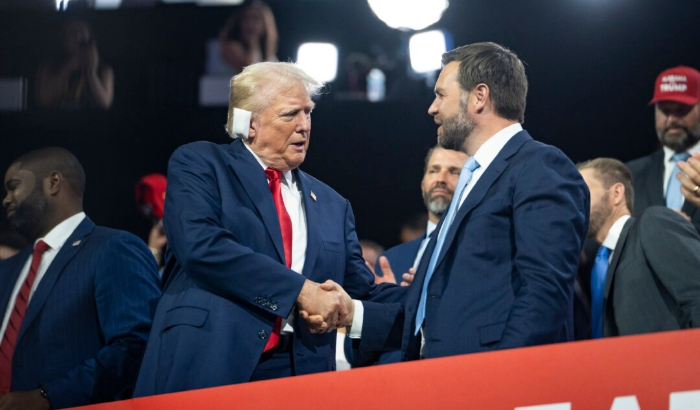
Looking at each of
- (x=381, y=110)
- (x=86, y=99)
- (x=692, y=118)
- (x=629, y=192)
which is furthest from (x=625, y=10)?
(x=86, y=99)

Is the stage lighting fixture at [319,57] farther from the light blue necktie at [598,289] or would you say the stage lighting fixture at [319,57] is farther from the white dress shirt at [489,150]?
the white dress shirt at [489,150]

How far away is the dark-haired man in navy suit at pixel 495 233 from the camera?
2383 mm

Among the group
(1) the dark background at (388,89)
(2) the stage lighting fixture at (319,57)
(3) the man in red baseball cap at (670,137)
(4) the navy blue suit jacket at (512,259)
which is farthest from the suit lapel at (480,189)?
(2) the stage lighting fixture at (319,57)

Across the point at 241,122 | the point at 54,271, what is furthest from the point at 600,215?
the point at 54,271

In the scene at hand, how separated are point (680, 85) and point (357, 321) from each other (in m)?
2.60

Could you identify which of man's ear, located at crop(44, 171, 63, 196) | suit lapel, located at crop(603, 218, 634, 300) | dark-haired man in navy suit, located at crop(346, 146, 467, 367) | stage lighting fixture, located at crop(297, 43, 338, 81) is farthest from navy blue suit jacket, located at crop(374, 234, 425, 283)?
stage lighting fixture, located at crop(297, 43, 338, 81)

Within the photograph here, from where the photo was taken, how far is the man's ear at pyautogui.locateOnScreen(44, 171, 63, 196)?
3.46 meters

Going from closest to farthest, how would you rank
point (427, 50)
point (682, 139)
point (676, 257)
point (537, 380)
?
point (537, 380)
point (676, 257)
point (682, 139)
point (427, 50)

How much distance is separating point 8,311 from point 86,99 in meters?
2.55

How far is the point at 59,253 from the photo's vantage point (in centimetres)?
324

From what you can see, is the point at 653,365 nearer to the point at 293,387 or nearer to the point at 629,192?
the point at 293,387

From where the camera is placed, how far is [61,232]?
3348mm

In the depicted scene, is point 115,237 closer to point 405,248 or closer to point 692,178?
point 405,248

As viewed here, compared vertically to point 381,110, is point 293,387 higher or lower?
lower
